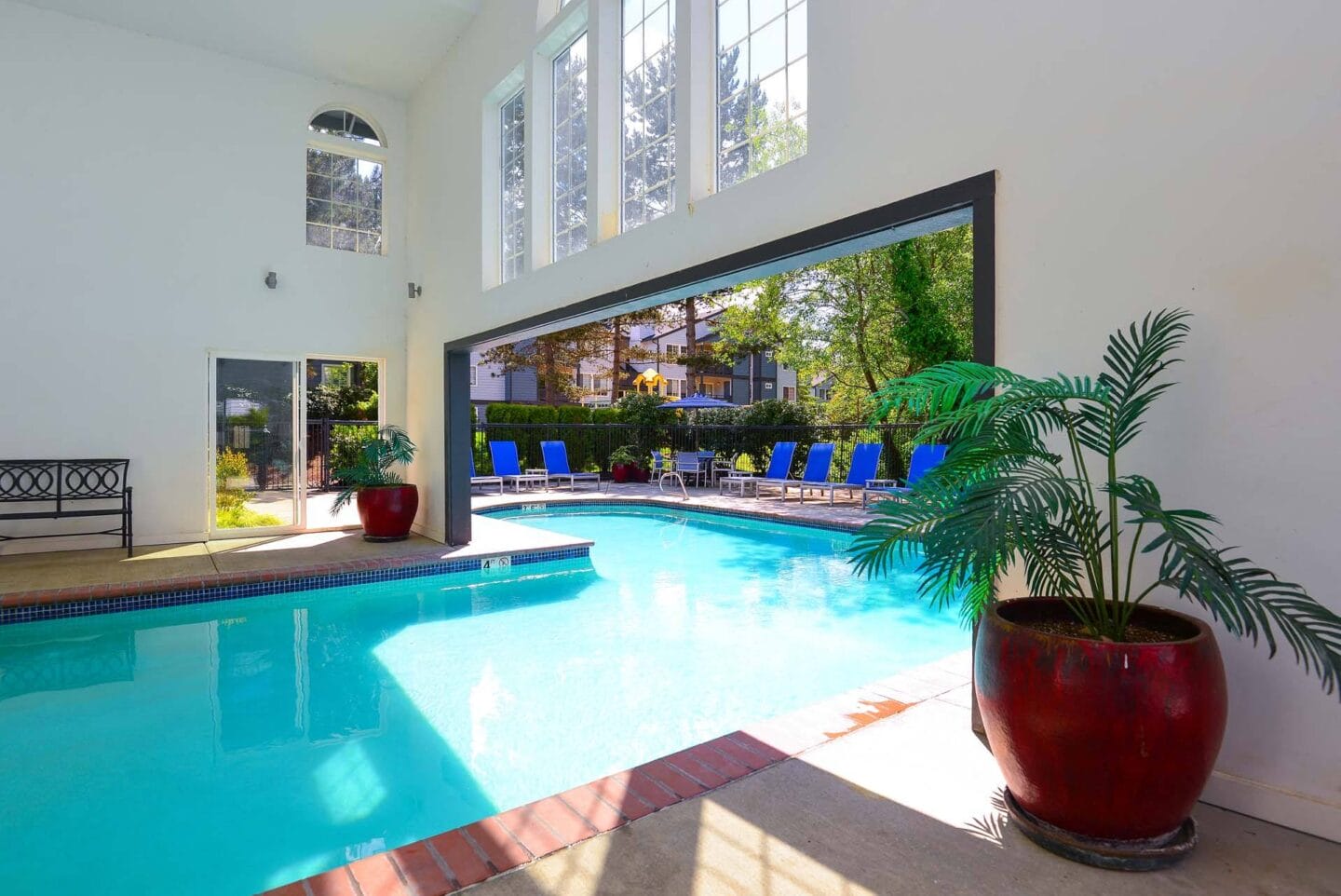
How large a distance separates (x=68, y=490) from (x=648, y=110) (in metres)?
6.66

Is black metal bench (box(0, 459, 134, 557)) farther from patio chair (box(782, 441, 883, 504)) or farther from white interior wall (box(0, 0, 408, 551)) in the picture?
patio chair (box(782, 441, 883, 504))

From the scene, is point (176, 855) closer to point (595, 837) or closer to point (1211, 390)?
point (595, 837)

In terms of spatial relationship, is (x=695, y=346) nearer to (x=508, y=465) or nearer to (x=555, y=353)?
(x=555, y=353)

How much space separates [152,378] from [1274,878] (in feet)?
29.8

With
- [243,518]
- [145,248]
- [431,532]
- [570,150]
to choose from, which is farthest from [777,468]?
[145,248]

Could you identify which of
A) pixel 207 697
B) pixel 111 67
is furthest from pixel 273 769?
pixel 111 67

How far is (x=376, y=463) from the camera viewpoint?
8.02 meters

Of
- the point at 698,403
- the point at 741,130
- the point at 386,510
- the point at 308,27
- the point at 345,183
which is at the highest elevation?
the point at 308,27

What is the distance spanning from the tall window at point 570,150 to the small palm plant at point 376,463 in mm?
3178

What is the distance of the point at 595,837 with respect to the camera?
216 centimetres

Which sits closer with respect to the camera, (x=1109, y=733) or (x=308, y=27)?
(x=1109, y=733)

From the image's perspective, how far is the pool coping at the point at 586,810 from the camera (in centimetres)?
197

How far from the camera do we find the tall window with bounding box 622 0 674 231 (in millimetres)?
4961

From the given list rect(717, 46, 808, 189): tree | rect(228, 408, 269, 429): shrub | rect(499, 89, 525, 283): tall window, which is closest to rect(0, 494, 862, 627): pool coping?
rect(228, 408, 269, 429): shrub
